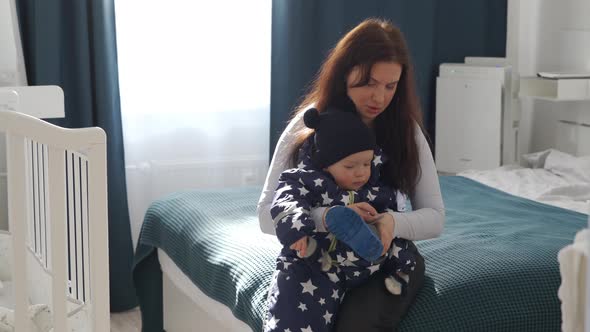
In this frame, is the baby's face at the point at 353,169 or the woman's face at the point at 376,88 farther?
the woman's face at the point at 376,88

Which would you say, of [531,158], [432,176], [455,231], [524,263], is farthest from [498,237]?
[531,158]

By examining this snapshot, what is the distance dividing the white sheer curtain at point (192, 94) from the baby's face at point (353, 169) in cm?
185

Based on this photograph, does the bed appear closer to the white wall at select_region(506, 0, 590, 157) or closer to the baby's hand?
the baby's hand

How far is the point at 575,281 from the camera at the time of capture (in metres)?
1.16

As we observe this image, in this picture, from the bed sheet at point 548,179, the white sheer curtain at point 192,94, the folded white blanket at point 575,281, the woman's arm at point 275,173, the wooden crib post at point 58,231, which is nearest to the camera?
the folded white blanket at point 575,281

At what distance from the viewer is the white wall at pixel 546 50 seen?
387 centimetres

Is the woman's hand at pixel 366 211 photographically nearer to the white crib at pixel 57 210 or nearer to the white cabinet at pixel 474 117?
the white crib at pixel 57 210

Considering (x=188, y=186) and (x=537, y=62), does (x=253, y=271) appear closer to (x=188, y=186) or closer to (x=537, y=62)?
(x=188, y=186)

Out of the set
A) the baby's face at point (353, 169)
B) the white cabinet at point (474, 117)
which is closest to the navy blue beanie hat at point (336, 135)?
the baby's face at point (353, 169)

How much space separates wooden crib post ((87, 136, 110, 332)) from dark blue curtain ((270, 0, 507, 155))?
2.13m

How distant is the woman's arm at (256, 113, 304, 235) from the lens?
2098 mm

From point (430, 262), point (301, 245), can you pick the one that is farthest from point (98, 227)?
point (430, 262)

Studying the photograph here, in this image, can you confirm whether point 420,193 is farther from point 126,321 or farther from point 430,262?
point 126,321

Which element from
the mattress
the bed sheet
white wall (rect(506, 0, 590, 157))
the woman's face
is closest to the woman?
the woman's face
